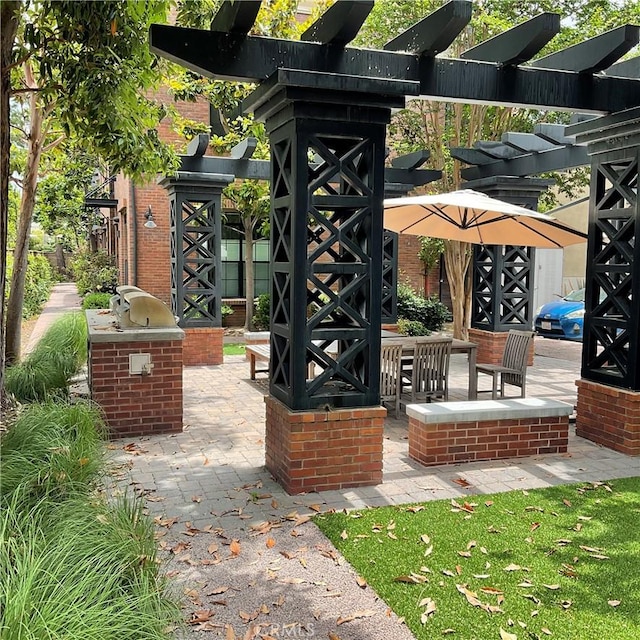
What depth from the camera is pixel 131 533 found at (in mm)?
3410

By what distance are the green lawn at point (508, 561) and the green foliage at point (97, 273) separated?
18.5 metres

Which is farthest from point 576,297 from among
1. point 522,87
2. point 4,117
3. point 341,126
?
point 4,117

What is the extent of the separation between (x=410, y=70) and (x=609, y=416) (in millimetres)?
3852

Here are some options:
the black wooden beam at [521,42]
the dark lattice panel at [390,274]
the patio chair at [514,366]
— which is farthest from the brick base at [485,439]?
the dark lattice panel at [390,274]

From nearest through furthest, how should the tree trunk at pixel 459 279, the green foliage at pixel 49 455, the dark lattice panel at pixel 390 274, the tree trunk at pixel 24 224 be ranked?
1. the green foliage at pixel 49 455
2. the tree trunk at pixel 24 224
3. the dark lattice panel at pixel 390 274
4. the tree trunk at pixel 459 279

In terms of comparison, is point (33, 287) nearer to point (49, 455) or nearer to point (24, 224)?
point (24, 224)

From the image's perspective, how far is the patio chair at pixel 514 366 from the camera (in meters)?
8.37

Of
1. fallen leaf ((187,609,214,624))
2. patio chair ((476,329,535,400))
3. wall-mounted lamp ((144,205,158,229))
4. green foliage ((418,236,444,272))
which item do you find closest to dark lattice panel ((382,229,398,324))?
patio chair ((476,329,535,400))

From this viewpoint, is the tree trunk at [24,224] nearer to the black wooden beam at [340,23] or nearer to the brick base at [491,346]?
the black wooden beam at [340,23]

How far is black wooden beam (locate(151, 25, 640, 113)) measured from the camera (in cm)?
474

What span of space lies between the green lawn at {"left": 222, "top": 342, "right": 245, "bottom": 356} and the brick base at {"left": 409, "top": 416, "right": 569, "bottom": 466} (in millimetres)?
7393

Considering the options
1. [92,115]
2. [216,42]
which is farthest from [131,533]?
[92,115]

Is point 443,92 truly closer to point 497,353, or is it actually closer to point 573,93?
point 573,93

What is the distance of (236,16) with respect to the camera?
4.59 metres
